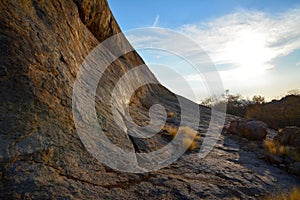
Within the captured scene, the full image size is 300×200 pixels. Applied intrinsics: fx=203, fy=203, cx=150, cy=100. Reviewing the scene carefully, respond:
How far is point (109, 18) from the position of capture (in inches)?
373

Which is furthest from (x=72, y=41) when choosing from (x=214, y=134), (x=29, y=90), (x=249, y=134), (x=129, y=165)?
(x=249, y=134)

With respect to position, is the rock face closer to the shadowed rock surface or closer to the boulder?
the boulder

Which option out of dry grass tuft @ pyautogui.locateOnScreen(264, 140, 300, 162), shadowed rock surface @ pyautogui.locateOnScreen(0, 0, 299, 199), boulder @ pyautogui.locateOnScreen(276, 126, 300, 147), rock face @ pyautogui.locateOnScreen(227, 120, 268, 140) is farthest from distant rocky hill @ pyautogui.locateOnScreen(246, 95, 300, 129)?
shadowed rock surface @ pyautogui.locateOnScreen(0, 0, 299, 199)

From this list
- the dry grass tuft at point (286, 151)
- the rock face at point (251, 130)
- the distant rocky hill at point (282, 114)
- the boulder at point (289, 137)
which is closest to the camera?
the dry grass tuft at point (286, 151)

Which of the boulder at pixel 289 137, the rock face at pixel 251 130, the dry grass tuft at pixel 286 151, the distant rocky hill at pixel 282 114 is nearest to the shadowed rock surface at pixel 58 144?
the dry grass tuft at pixel 286 151

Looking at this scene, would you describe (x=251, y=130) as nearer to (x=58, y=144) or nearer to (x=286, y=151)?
(x=286, y=151)

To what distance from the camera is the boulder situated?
6603 mm

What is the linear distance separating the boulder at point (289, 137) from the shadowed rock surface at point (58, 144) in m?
1.86

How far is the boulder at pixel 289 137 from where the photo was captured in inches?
260

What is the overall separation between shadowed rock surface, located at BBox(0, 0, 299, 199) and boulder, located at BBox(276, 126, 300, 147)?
1.86m

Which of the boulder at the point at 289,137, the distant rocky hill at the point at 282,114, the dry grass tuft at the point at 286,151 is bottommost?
the dry grass tuft at the point at 286,151

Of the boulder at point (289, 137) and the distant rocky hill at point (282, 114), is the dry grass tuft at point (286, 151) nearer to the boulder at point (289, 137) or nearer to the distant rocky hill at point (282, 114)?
the boulder at point (289, 137)

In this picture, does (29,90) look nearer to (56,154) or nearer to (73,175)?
(56,154)

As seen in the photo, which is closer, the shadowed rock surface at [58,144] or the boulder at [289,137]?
the shadowed rock surface at [58,144]
